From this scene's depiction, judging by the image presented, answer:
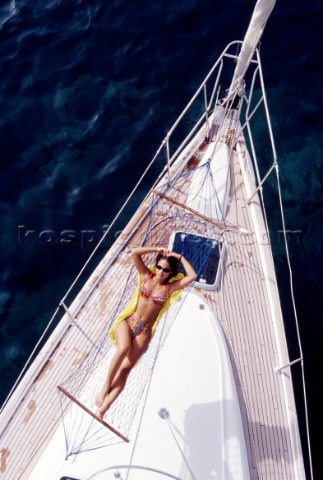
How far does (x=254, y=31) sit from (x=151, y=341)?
6.10 meters

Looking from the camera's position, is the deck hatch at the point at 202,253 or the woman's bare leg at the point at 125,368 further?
the deck hatch at the point at 202,253

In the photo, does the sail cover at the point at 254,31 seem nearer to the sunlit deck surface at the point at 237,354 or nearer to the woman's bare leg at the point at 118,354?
the sunlit deck surface at the point at 237,354

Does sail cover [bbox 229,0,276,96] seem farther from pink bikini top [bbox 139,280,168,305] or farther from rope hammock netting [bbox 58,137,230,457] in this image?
pink bikini top [bbox 139,280,168,305]

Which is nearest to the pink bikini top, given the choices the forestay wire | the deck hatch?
the forestay wire

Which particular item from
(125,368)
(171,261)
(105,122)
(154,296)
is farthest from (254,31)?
(125,368)

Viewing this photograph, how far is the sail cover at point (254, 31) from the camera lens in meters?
8.38

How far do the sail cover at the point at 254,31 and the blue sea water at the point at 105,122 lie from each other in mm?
4375

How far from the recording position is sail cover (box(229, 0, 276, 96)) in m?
8.38

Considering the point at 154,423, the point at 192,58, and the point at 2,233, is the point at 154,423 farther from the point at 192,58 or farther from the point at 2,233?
the point at 192,58

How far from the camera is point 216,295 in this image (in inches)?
369

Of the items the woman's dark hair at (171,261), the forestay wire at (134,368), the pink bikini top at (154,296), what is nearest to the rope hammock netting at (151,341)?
the forestay wire at (134,368)

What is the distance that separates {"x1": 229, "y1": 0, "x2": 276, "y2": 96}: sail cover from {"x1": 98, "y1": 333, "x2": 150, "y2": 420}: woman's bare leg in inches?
231

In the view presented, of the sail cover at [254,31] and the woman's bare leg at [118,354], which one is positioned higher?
the sail cover at [254,31]

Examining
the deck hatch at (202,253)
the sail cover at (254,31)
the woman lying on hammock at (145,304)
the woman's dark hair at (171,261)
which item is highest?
the sail cover at (254,31)
